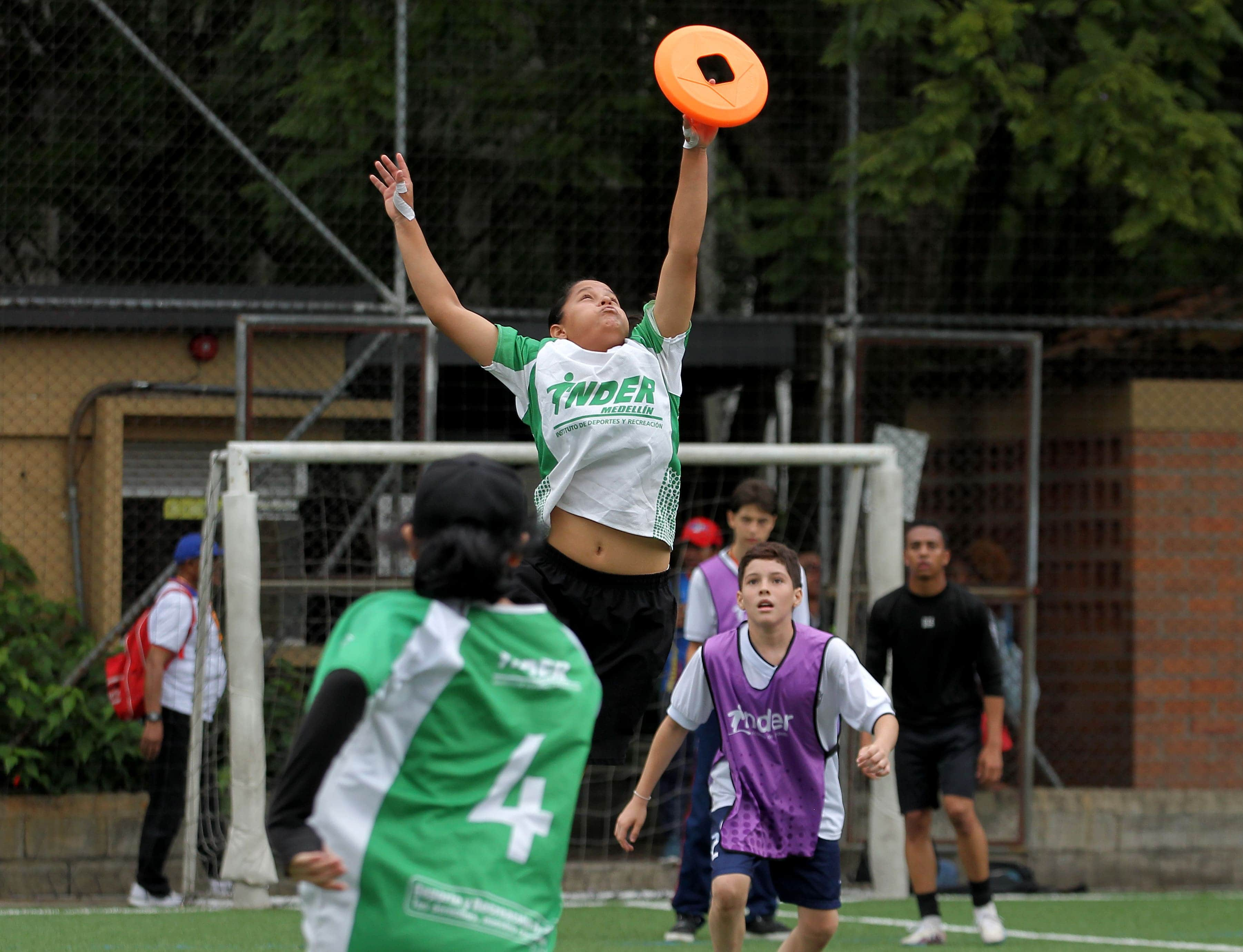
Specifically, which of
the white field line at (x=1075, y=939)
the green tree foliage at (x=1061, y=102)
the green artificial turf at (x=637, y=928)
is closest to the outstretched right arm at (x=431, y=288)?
the green artificial turf at (x=637, y=928)

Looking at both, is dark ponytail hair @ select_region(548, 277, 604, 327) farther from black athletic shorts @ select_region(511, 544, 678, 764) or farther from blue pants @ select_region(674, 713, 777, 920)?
blue pants @ select_region(674, 713, 777, 920)

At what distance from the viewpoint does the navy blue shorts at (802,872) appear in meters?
5.43

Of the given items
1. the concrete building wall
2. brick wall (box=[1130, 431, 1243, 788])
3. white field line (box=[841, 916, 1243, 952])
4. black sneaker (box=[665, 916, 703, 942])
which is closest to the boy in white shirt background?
the concrete building wall

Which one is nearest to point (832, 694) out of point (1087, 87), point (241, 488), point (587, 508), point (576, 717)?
point (587, 508)

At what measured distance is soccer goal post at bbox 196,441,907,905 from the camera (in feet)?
27.4

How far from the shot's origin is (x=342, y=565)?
375 inches

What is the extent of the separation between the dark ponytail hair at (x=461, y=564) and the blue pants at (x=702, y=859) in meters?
4.53

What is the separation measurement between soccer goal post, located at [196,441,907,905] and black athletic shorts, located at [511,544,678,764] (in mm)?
3116

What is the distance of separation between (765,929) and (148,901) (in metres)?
3.12

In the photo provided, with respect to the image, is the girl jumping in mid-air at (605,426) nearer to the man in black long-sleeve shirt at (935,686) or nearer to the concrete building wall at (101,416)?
the man in black long-sleeve shirt at (935,686)

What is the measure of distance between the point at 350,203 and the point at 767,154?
2618 millimetres

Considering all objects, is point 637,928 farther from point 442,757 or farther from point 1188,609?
point 442,757

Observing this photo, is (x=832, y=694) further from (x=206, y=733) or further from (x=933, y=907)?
(x=206, y=733)

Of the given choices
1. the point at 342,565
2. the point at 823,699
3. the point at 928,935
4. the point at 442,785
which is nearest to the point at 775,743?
the point at 823,699
